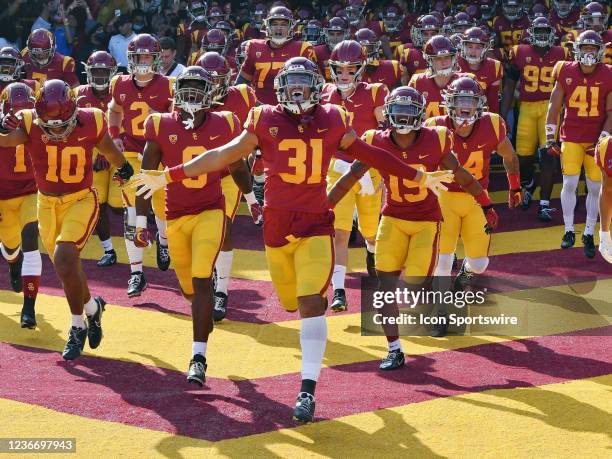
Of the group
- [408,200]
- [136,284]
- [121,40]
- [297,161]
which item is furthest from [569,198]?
[121,40]

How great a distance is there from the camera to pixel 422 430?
6090 mm

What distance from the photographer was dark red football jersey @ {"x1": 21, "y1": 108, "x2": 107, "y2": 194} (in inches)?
293

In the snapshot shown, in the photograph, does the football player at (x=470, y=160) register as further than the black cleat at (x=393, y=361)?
Yes

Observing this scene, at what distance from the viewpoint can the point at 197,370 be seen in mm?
6777

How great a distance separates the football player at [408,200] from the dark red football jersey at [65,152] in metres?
1.70

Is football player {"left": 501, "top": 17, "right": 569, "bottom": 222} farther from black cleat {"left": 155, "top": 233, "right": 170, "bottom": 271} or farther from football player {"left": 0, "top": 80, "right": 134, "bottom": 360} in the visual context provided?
football player {"left": 0, "top": 80, "right": 134, "bottom": 360}

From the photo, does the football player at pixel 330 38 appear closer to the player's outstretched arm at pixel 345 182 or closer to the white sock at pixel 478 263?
the white sock at pixel 478 263

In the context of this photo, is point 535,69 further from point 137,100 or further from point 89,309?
point 89,309

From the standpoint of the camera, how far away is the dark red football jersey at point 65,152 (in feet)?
24.4

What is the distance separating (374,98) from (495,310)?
6.17 ft

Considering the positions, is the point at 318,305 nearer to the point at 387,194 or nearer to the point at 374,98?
the point at 387,194

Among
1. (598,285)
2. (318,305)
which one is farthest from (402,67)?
(318,305)

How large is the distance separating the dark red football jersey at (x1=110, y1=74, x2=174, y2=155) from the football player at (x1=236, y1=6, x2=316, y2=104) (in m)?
2.13

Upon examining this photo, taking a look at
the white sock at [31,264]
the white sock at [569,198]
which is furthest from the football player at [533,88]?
the white sock at [31,264]
